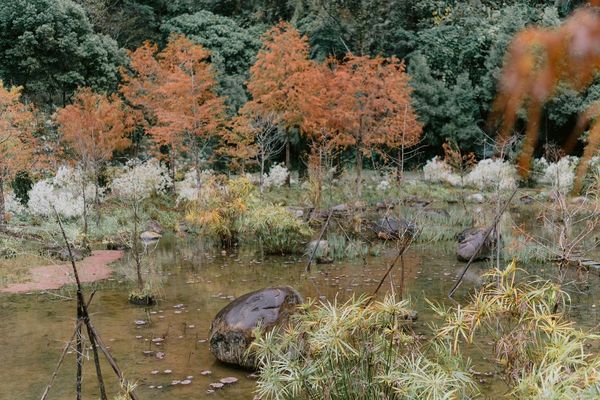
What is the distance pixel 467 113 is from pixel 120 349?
22224 mm

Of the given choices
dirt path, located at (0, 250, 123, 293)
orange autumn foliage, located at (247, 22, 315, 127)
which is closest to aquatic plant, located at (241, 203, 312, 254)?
dirt path, located at (0, 250, 123, 293)

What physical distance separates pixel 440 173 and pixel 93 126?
14099mm

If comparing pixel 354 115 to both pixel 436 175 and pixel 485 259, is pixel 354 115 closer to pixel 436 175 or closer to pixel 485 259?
pixel 436 175

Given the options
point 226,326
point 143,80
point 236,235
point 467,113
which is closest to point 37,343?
point 226,326

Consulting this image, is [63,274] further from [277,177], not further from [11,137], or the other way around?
[277,177]

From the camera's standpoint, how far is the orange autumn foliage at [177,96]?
1780cm

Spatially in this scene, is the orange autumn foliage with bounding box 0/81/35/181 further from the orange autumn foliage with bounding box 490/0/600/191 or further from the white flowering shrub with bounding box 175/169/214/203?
the orange autumn foliage with bounding box 490/0/600/191

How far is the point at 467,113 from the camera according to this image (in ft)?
84.3

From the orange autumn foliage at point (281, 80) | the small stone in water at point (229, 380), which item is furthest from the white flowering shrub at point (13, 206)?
the small stone in water at point (229, 380)

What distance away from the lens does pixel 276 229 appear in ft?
38.5

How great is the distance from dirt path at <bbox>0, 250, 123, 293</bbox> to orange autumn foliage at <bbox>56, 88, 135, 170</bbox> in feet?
13.5

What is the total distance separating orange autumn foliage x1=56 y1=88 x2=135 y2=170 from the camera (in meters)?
15.3

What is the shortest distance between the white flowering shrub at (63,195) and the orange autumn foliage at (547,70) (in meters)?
14.9

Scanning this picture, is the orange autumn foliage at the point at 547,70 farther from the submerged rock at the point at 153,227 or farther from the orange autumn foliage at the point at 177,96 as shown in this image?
the orange autumn foliage at the point at 177,96
